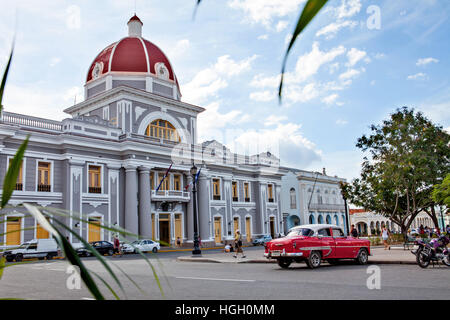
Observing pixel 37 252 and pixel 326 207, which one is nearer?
pixel 37 252

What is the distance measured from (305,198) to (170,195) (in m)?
29.0

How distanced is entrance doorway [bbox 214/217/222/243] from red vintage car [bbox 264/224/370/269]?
29.0m

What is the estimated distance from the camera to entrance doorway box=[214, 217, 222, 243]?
45562 millimetres

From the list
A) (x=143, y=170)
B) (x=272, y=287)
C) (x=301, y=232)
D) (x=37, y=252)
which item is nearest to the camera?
(x=272, y=287)

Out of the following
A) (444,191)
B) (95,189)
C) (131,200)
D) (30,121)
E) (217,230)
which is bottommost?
(217,230)

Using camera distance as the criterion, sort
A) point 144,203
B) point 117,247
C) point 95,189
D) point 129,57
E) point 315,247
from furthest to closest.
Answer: point 129,57, point 144,203, point 95,189, point 117,247, point 315,247

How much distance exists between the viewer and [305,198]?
6359 cm

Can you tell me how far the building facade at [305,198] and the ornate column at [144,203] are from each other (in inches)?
1020

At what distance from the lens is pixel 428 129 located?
31562 mm

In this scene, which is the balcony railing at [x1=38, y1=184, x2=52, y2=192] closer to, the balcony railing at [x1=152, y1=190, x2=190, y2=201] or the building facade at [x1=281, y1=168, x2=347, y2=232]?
the balcony railing at [x1=152, y1=190, x2=190, y2=201]

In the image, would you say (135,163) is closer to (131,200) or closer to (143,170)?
(143,170)

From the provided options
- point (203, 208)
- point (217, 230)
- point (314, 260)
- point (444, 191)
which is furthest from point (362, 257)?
point (217, 230)

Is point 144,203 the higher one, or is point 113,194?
point 113,194

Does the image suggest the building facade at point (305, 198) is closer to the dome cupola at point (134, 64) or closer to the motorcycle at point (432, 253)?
the dome cupola at point (134, 64)
